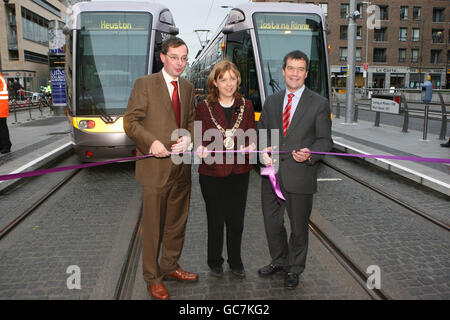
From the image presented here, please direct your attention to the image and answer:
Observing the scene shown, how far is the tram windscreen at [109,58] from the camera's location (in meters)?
7.70

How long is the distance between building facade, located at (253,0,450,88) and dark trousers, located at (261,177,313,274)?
5337 centimetres

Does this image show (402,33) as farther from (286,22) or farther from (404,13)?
(286,22)

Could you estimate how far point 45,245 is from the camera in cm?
431

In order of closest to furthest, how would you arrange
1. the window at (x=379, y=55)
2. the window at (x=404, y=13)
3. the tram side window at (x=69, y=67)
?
1. the tram side window at (x=69, y=67)
2. the window at (x=404, y=13)
3. the window at (x=379, y=55)

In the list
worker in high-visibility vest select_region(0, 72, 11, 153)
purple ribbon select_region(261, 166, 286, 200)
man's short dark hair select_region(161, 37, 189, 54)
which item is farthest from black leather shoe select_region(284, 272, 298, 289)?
worker in high-visibility vest select_region(0, 72, 11, 153)

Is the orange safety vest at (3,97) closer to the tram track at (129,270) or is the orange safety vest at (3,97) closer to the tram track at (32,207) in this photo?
the tram track at (32,207)

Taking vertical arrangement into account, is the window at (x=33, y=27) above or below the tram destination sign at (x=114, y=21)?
above

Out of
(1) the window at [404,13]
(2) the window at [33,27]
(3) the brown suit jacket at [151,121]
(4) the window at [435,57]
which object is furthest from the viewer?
(4) the window at [435,57]

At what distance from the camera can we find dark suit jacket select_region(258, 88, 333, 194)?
3279 mm

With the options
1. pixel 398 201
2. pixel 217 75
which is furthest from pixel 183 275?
pixel 398 201

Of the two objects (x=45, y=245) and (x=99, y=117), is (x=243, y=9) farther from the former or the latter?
(x=45, y=245)

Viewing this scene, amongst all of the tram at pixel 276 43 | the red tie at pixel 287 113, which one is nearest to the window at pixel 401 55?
the tram at pixel 276 43

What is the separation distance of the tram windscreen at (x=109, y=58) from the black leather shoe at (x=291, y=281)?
5.25 metres

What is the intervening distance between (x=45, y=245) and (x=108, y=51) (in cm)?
467
